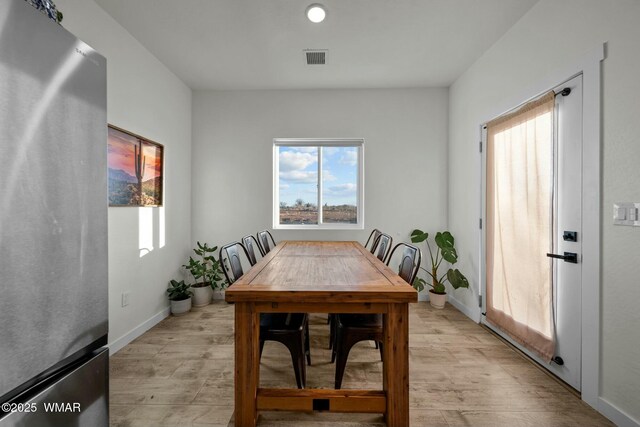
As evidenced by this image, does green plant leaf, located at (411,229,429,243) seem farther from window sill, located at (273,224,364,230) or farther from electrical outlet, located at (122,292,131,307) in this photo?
electrical outlet, located at (122,292,131,307)

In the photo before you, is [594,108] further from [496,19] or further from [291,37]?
[291,37]

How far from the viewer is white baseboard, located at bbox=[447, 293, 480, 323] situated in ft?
9.68

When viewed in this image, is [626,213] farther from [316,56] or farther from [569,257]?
[316,56]

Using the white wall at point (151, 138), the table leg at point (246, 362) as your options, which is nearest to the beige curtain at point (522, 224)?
the table leg at point (246, 362)

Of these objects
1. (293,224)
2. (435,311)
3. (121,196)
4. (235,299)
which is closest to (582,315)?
(435,311)

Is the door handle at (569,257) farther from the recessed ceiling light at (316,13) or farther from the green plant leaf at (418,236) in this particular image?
the recessed ceiling light at (316,13)

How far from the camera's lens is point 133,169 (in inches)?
104

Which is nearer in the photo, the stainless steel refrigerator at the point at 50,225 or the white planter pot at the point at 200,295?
the stainless steel refrigerator at the point at 50,225

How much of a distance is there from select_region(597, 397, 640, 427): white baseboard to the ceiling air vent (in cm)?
347

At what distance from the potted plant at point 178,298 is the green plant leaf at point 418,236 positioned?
2.91 metres

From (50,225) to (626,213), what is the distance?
2.60 metres

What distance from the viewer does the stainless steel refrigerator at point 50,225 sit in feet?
2.29

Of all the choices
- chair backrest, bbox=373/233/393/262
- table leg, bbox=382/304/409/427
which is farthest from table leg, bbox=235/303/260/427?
chair backrest, bbox=373/233/393/262

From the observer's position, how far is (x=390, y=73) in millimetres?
3299
